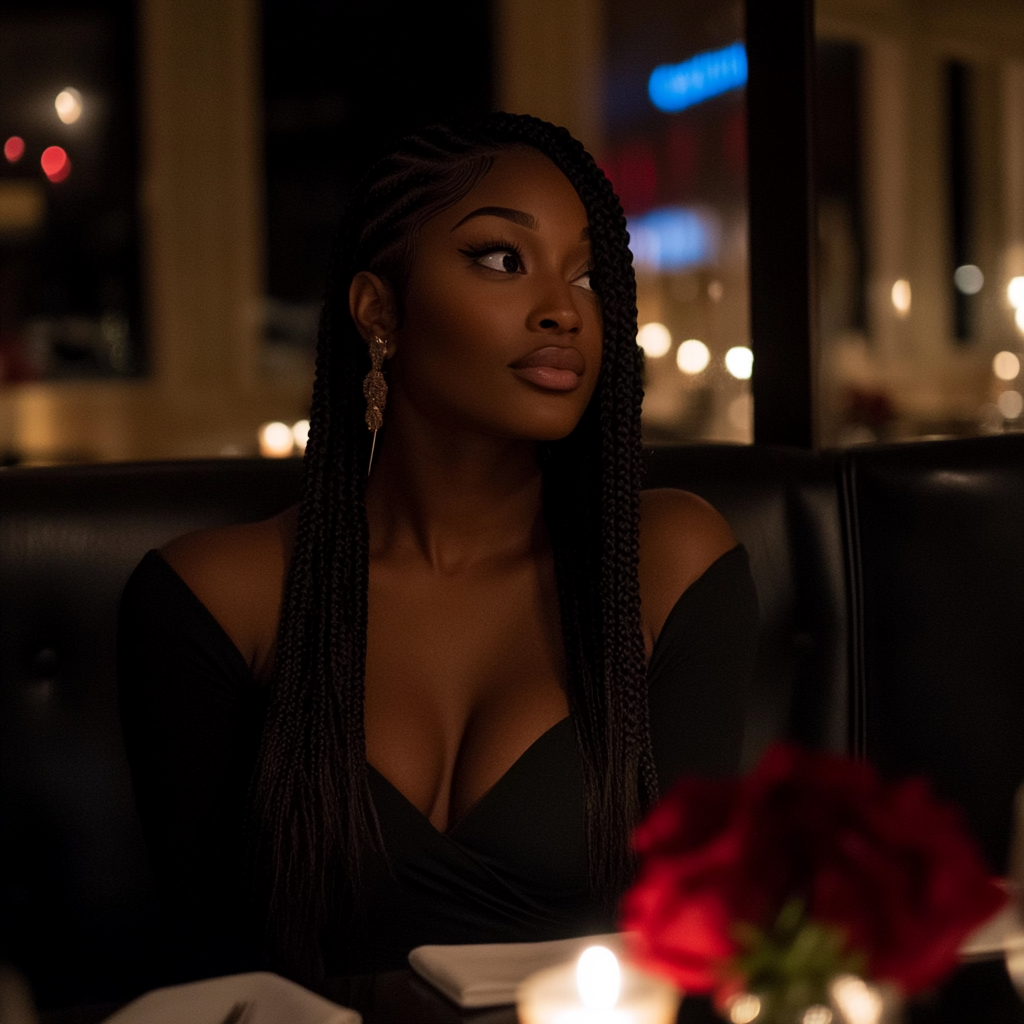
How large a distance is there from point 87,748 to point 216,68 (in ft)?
19.4

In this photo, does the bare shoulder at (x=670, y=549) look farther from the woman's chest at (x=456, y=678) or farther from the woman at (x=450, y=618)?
the woman's chest at (x=456, y=678)

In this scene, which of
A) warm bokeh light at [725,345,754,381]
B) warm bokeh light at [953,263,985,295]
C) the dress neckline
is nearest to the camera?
the dress neckline

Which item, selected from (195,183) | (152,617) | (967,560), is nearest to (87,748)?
(152,617)

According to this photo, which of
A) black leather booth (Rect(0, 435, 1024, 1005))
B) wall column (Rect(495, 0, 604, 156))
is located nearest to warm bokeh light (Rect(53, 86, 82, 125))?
wall column (Rect(495, 0, 604, 156))

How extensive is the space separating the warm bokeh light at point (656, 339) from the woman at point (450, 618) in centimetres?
541

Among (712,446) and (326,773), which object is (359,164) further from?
(326,773)

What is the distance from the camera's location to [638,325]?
1.98m

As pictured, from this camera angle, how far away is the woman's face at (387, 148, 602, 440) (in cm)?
148

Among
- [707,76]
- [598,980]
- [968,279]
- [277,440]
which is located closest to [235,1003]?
[598,980]

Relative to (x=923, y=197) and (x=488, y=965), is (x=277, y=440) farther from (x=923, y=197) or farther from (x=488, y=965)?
(x=923, y=197)

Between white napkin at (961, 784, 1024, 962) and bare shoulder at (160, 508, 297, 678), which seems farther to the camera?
bare shoulder at (160, 508, 297, 678)

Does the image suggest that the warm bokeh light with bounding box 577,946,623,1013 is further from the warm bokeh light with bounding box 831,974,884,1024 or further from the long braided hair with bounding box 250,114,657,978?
the long braided hair with bounding box 250,114,657,978

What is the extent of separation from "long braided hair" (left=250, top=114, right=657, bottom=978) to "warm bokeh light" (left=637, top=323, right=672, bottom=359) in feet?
17.7

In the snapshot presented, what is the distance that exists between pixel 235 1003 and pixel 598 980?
1.20ft
